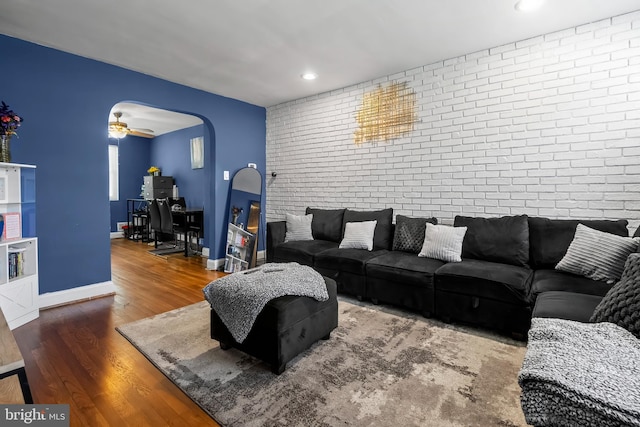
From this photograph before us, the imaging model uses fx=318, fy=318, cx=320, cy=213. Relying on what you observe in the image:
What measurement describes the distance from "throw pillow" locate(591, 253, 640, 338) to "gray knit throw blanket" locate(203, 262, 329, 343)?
1.50 metres

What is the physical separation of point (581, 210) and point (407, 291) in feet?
5.45

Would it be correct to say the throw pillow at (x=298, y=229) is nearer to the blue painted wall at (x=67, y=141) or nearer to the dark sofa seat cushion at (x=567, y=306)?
the blue painted wall at (x=67, y=141)

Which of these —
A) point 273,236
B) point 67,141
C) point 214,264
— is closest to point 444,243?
point 273,236

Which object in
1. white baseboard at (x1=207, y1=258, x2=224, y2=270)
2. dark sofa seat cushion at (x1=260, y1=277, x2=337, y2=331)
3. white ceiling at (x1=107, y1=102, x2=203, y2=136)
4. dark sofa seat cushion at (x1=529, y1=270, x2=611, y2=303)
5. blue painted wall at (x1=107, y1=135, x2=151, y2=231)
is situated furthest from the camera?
blue painted wall at (x1=107, y1=135, x2=151, y2=231)

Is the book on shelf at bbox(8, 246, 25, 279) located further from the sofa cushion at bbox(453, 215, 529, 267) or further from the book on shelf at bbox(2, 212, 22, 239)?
the sofa cushion at bbox(453, 215, 529, 267)

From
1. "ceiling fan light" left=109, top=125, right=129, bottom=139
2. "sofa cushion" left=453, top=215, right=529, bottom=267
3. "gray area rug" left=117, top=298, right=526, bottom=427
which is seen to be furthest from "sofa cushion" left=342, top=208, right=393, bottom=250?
"ceiling fan light" left=109, top=125, right=129, bottom=139

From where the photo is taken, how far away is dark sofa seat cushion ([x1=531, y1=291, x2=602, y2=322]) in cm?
164

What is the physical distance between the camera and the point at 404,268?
2.92m

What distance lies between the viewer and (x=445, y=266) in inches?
109

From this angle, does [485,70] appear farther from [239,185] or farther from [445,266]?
[239,185]

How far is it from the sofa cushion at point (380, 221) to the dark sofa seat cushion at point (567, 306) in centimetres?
174

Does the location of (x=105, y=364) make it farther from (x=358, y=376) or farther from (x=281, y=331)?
(x=358, y=376)

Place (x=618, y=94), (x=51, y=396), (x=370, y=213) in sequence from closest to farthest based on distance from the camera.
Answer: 1. (x=51, y=396)
2. (x=618, y=94)
3. (x=370, y=213)

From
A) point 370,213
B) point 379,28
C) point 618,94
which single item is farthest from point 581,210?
point 379,28
